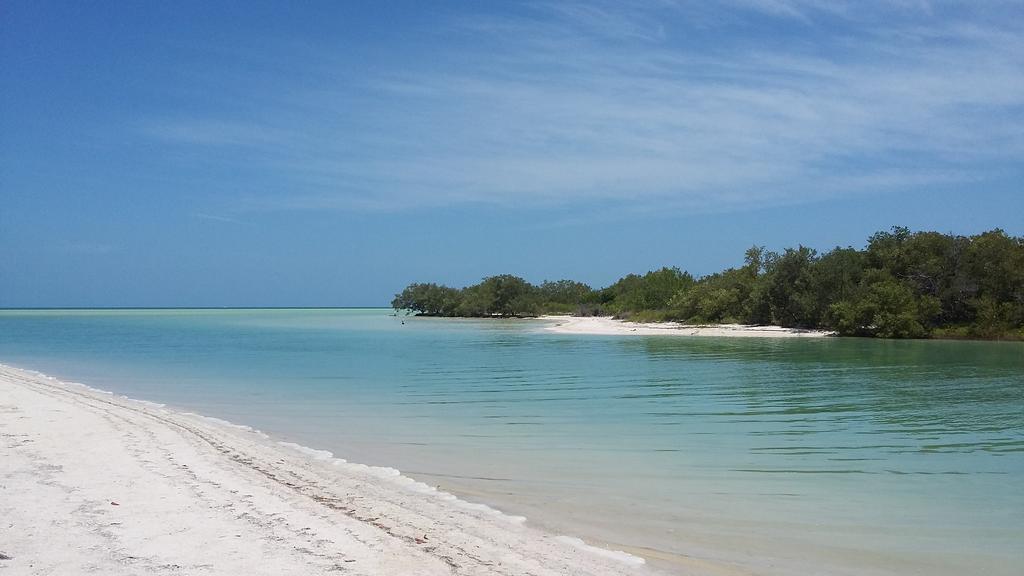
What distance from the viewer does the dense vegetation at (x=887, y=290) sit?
51969 millimetres

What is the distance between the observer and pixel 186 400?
1936 centimetres

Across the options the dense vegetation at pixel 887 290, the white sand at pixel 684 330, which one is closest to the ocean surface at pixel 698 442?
the dense vegetation at pixel 887 290

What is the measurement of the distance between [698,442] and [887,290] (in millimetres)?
46400

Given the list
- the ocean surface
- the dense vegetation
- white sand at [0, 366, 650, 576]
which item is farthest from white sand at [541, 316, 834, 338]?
white sand at [0, 366, 650, 576]

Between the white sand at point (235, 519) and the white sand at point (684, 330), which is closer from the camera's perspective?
the white sand at point (235, 519)

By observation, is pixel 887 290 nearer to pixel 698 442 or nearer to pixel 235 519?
pixel 698 442

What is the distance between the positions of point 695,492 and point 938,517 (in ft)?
8.66

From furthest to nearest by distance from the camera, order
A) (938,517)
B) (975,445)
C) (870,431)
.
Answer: (870,431)
(975,445)
(938,517)

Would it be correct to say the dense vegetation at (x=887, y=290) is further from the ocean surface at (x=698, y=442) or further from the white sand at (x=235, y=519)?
the white sand at (x=235, y=519)

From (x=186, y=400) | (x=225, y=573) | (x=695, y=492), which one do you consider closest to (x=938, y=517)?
(x=695, y=492)

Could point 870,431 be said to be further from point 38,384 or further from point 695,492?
point 38,384

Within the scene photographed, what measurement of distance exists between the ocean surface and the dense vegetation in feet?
78.7

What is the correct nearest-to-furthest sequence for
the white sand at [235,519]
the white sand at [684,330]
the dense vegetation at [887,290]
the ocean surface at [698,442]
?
the white sand at [235,519] → the ocean surface at [698,442] → the dense vegetation at [887,290] → the white sand at [684,330]

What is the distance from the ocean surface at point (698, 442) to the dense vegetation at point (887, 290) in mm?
24001
